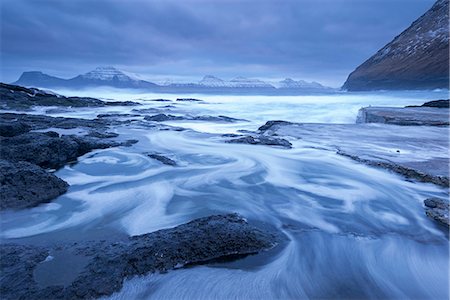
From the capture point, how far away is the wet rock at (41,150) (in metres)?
5.33

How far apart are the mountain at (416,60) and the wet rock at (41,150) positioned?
6211 cm

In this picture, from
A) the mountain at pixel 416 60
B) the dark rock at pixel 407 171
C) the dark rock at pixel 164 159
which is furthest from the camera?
the mountain at pixel 416 60

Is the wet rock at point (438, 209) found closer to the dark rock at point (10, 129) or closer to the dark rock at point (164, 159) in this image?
the dark rock at point (164, 159)

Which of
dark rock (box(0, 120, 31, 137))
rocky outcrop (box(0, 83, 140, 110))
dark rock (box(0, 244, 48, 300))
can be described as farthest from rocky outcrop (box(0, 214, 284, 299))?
rocky outcrop (box(0, 83, 140, 110))

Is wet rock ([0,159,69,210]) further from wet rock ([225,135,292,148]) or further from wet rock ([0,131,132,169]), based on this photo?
wet rock ([225,135,292,148])

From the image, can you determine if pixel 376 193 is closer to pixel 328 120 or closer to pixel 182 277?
pixel 182 277

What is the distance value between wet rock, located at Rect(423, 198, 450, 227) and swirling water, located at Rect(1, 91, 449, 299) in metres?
0.10

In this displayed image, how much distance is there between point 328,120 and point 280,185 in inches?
480

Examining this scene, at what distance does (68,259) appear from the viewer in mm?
2625

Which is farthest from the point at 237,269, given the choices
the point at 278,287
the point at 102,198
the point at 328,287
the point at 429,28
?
the point at 429,28

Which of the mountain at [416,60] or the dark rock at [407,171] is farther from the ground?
the mountain at [416,60]

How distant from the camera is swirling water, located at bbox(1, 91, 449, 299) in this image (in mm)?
2594

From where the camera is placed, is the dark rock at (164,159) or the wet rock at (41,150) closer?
the wet rock at (41,150)

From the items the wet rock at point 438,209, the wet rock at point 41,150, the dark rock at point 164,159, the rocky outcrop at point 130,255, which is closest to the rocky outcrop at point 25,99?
the wet rock at point 41,150
